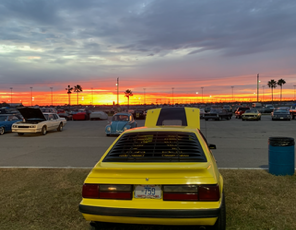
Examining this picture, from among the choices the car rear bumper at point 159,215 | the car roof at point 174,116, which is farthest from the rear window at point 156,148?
the car roof at point 174,116

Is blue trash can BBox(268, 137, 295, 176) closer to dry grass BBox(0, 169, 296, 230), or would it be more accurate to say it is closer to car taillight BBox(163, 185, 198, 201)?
dry grass BBox(0, 169, 296, 230)

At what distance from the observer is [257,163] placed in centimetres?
829

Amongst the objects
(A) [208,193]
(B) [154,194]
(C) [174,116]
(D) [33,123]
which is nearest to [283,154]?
(C) [174,116]

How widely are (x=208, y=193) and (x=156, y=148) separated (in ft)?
4.24

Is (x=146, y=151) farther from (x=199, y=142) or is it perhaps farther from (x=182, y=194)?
(x=182, y=194)

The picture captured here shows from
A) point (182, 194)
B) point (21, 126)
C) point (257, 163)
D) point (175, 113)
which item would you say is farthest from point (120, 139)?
point (21, 126)

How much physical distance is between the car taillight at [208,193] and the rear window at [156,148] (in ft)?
1.64

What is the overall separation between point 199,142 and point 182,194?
109 cm

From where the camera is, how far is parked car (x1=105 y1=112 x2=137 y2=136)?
16.4 m

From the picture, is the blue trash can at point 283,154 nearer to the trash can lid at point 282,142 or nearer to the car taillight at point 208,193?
the trash can lid at point 282,142

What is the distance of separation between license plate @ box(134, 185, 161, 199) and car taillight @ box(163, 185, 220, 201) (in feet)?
0.29

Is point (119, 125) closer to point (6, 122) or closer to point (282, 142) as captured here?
point (6, 122)

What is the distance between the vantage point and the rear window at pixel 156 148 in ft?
12.1

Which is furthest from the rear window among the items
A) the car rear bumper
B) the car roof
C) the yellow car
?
the car roof
